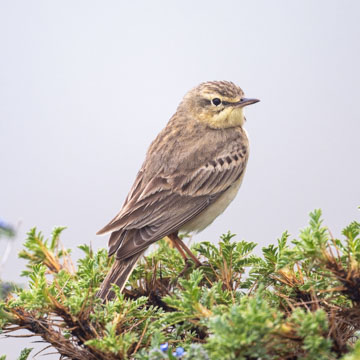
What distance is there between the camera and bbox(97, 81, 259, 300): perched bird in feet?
17.4

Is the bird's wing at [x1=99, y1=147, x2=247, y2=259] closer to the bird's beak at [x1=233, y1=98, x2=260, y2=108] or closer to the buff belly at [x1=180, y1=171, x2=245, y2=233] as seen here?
the buff belly at [x1=180, y1=171, x2=245, y2=233]

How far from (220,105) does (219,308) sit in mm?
4596

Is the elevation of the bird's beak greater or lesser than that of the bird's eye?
lesser

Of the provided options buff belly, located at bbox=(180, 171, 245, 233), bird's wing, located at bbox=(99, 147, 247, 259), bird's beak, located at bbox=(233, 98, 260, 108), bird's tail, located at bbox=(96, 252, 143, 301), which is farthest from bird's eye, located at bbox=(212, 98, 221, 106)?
bird's tail, located at bbox=(96, 252, 143, 301)

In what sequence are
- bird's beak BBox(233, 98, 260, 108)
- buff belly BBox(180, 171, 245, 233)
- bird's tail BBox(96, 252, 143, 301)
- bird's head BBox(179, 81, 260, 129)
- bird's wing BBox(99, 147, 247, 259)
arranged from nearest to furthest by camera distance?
bird's tail BBox(96, 252, 143, 301) < bird's wing BBox(99, 147, 247, 259) < buff belly BBox(180, 171, 245, 233) < bird's beak BBox(233, 98, 260, 108) < bird's head BBox(179, 81, 260, 129)

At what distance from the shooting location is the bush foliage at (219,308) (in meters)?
2.11

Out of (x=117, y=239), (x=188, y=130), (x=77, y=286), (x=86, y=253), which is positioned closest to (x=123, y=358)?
(x=77, y=286)

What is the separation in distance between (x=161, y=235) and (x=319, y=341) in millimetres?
3246

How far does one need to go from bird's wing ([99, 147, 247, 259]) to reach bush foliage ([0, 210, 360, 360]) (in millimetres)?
1092

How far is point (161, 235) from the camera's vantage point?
17.2 ft

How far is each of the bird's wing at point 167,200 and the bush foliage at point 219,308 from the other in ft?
3.58

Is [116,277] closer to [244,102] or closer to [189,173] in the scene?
[189,173]

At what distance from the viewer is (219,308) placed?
2383mm

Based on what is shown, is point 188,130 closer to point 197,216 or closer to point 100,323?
point 197,216
